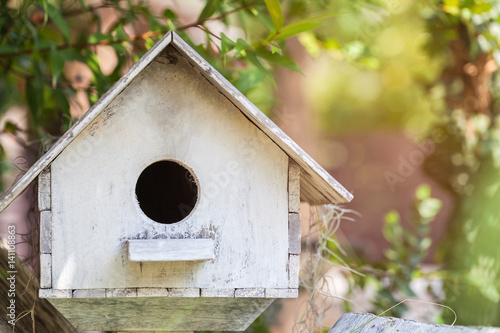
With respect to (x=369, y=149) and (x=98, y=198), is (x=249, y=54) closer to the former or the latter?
(x=98, y=198)

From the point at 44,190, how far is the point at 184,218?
0.32 metres

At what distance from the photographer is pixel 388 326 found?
1.30 m

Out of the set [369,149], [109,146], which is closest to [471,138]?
[109,146]

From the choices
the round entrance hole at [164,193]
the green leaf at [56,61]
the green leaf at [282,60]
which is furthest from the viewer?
the round entrance hole at [164,193]

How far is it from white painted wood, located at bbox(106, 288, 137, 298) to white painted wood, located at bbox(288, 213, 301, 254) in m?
0.38

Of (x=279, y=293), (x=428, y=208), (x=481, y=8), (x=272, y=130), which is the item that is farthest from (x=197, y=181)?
(x=428, y=208)

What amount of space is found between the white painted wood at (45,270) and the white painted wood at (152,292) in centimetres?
20

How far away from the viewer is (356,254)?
295 centimetres

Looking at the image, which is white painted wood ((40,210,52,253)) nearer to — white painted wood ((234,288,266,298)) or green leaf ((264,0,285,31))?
white painted wood ((234,288,266,298))

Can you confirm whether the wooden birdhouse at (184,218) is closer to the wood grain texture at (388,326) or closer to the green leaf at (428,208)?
the wood grain texture at (388,326)

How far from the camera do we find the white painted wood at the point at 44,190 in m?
1.35

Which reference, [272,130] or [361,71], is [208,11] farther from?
[361,71]

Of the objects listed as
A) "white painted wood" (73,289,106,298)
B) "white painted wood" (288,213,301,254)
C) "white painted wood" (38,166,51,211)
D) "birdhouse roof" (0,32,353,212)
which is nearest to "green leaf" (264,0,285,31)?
"birdhouse roof" (0,32,353,212)

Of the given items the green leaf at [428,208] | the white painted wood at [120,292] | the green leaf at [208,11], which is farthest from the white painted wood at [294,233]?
the green leaf at [428,208]
